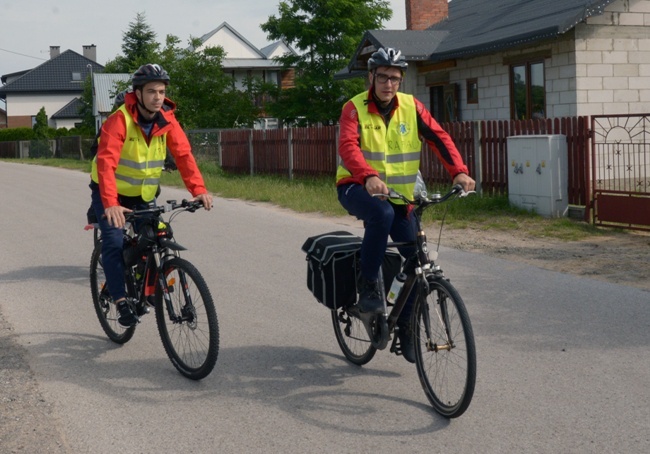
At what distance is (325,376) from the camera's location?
19.2ft

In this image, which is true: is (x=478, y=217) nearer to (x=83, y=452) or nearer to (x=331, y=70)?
(x=83, y=452)

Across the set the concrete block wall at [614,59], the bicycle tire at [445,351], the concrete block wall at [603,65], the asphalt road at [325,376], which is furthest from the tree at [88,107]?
the bicycle tire at [445,351]

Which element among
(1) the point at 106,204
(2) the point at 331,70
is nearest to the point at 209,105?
(2) the point at 331,70

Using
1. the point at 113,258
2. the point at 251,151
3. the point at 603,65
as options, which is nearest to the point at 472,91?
the point at 603,65

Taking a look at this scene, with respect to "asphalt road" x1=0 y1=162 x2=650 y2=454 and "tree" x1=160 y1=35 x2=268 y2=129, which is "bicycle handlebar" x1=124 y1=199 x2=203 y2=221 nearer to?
"asphalt road" x1=0 y1=162 x2=650 y2=454

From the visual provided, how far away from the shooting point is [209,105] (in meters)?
46.7

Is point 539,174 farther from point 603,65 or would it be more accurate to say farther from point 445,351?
point 445,351

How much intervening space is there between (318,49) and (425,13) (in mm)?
13607

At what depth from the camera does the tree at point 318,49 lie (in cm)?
4041

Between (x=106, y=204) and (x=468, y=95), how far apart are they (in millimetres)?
18313

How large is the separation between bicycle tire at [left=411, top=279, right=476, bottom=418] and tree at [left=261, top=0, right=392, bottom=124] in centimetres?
3529

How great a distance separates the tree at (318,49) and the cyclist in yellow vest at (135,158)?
3392 cm

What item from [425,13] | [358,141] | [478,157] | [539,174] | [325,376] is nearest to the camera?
[358,141]

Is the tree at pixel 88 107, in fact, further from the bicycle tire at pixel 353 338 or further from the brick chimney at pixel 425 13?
the bicycle tire at pixel 353 338
